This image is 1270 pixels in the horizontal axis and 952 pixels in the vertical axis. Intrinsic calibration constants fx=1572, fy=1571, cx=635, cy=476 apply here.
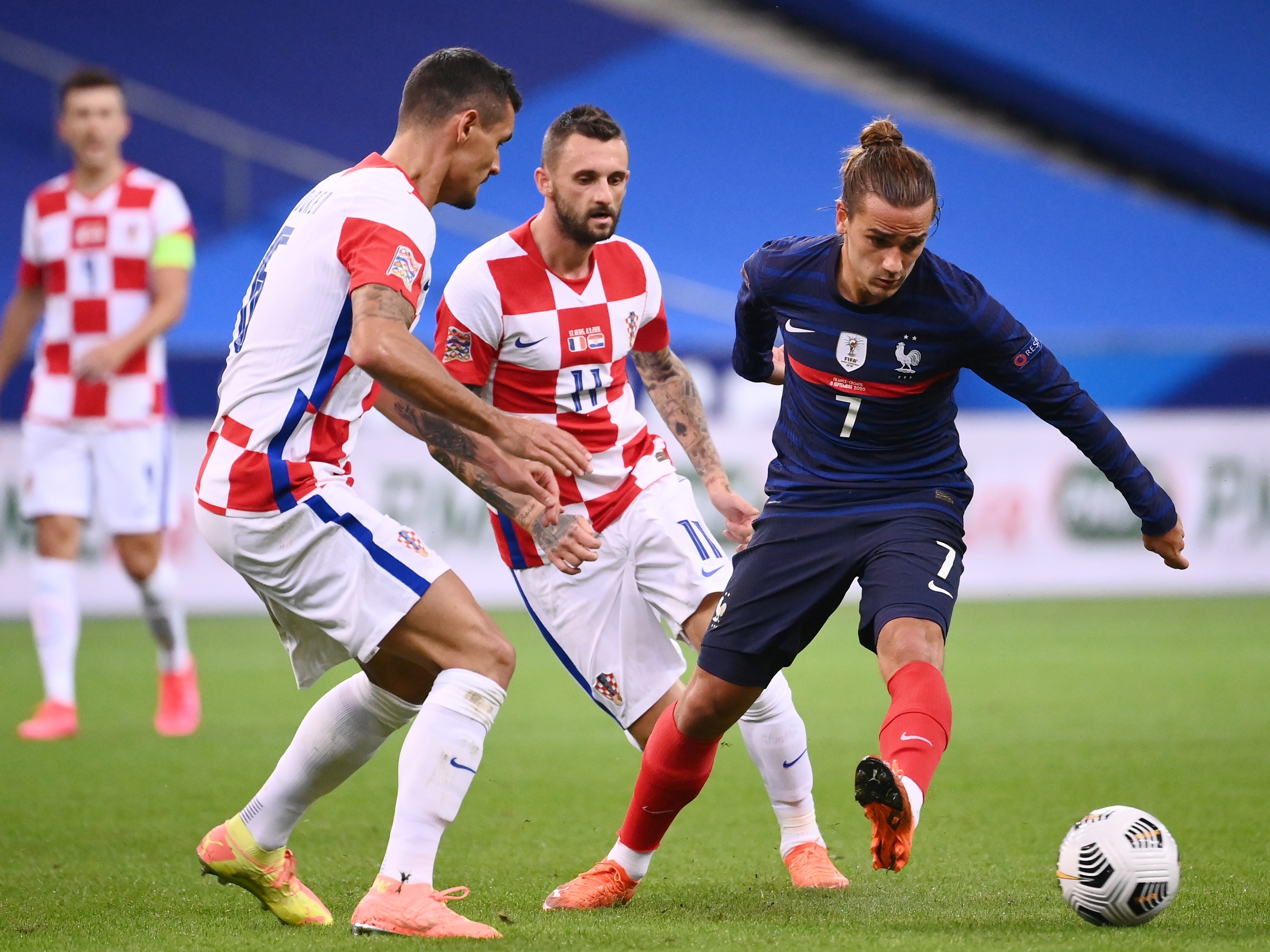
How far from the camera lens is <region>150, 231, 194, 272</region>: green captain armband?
7164 mm

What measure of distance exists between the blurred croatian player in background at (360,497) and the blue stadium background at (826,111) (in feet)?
40.9

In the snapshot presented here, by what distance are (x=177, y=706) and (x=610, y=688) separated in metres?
3.31

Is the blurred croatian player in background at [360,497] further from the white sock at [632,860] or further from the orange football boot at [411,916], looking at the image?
the white sock at [632,860]

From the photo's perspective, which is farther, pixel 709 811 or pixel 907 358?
pixel 709 811

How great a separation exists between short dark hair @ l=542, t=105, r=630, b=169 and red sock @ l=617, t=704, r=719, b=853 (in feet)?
5.33

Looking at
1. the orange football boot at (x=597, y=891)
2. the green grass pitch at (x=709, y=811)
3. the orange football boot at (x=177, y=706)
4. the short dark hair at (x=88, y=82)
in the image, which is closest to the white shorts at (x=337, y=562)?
the green grass pitch at (x=709, y=811)

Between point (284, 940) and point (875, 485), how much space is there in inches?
68.3

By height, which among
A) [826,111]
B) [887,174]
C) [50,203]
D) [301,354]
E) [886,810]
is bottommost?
[886,810]

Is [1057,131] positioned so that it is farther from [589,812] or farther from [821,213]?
[589,812]

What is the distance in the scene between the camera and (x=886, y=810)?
3018 millimetres

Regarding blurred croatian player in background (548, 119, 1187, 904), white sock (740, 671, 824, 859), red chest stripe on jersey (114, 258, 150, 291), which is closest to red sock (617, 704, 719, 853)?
blurred croatian player in background (548, 119, 1187, 904)

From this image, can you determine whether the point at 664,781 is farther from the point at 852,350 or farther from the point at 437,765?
the point at 852,350

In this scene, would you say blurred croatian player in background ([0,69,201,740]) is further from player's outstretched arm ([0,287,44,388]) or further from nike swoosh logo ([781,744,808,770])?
nike swoosh logo ([781,744,808,770])

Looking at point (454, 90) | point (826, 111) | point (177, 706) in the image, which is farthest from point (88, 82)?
point (826, 111)
